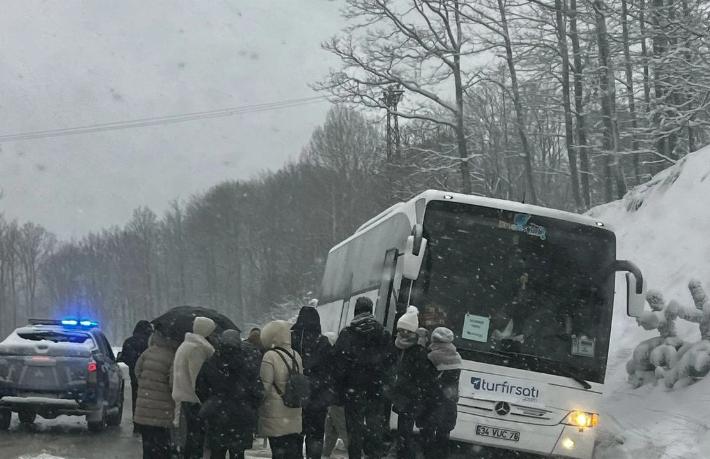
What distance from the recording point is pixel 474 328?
10.6 m

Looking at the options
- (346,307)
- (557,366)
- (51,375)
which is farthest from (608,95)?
(51,375)

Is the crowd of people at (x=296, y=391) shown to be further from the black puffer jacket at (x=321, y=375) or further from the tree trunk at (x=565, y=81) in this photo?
the tree trunk at (x=565, y=81)

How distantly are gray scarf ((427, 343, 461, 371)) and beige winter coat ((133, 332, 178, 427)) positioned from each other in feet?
8.40

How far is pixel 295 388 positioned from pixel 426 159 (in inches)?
1154

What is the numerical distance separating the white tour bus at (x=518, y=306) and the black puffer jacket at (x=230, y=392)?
9.49 feet

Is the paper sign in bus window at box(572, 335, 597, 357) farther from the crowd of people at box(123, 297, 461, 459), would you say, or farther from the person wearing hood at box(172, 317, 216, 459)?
the person wearing hood at box(172, 317, 216, 459)

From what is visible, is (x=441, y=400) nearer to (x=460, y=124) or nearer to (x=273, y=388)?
(x=273, y=388)

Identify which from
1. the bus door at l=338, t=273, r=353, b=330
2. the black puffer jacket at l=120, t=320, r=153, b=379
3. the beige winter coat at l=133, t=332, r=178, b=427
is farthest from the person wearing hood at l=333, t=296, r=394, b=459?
the bus door at l=338, t=273, r=353, b=330

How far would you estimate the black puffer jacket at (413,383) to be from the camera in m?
8.96

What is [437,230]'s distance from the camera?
10883 millimetres

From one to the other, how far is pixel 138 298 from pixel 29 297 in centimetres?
1648

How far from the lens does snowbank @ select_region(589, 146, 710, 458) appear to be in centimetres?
1138

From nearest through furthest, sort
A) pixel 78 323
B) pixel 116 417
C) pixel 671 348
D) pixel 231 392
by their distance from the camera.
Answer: pixel 231 392 < pixel 671 348 < pixel 78 323 < pixel 116 417

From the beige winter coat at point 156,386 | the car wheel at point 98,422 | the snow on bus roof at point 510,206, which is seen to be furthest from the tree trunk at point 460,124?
the beige winter coat at point 156,386
